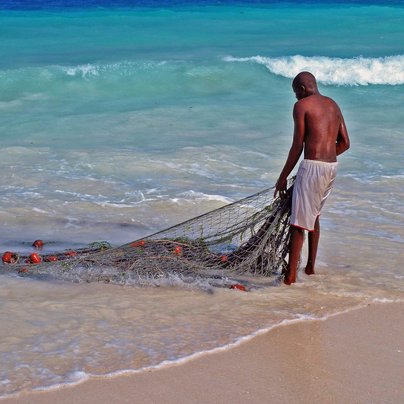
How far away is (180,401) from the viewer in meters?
4.06

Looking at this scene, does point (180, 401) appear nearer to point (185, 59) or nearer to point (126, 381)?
point (126, 381)

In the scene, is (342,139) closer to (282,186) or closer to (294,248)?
(282,186)

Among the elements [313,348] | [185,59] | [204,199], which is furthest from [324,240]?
[185,59]

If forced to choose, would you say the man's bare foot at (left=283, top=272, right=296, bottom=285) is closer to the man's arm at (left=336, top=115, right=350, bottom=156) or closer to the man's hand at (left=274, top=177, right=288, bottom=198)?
the man's hand at (left=274, top=177, right=288, bottom=198)

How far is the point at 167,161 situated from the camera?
9.83 meters

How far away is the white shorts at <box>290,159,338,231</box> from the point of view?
532cm

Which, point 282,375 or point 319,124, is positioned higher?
point 319,124

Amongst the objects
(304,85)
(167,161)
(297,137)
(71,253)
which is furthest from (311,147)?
(167,161)

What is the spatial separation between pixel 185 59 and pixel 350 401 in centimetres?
1379

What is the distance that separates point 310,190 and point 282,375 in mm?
1449

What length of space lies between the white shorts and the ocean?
51 cm

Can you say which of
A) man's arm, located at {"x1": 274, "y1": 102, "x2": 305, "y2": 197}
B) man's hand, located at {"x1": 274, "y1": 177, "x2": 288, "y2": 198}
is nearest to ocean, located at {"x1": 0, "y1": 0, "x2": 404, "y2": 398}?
man's hand, located at {"x1": 274, "y1": 177, "x2": 288, "y2": 198}

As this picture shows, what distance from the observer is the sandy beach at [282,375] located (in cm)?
409

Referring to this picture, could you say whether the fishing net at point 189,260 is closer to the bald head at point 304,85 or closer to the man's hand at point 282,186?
the man's hand at point 282,186
